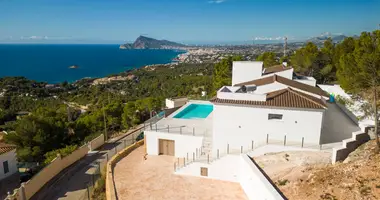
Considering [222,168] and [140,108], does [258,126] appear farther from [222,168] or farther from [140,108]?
[140,108]

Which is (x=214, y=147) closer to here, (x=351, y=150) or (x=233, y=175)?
(x=233, y=175)

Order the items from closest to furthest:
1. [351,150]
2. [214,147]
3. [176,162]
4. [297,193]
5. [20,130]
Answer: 1. [297,193]
2. [351,150]
3. [214,147]
4. [176,162]
5. [20,130]

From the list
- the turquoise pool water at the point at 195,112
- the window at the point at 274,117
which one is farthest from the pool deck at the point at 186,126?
the window at the point at 274,117

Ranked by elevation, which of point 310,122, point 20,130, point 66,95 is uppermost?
point 310,122

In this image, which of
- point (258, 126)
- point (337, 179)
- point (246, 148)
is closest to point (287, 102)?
point (258, 126)

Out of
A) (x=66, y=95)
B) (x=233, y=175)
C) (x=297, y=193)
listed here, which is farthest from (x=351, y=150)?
(x=66, y=95)

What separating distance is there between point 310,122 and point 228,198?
224 inches

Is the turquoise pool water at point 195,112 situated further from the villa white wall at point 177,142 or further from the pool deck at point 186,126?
the villa white wall at point 177,142

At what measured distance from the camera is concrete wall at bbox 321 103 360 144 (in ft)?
49.6

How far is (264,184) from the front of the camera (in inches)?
421

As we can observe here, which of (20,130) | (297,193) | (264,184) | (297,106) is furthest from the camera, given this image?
(20,130)

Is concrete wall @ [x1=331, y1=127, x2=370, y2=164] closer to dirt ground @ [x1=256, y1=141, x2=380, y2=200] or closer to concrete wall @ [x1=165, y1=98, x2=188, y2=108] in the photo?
dirt ground @ [x1=256, y1=141, x2=380, y2=200]

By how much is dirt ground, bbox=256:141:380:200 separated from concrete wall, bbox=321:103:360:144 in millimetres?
2204

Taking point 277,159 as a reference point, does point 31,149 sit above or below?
Result: below
